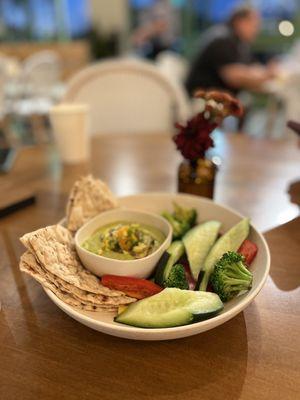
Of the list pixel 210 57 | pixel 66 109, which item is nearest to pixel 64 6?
pixel 210 57

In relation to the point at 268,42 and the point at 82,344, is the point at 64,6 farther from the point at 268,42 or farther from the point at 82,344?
the point at 82,344

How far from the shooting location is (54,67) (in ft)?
15.4

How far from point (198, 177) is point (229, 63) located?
3.00 meters

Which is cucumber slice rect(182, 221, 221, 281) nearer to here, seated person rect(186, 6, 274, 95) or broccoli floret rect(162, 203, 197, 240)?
broccoli floret rect(162, 203, 197, 240)

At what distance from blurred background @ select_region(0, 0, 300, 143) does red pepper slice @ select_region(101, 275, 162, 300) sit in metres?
3.99

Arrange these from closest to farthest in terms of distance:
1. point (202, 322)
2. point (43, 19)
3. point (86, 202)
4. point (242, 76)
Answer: point (202, 322) < point (86, 202) < point (242, 76) < point (43, 19)

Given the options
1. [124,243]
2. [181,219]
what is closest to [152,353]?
[124,243]

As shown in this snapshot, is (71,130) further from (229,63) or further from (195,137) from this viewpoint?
(229,63)

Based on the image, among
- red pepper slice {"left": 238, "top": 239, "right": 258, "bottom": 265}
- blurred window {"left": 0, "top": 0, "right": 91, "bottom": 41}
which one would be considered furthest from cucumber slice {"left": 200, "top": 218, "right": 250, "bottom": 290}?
blurred window {"left": 0, "top": 0, "right": 91, "bottom": 41}

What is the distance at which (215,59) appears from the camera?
138 inches

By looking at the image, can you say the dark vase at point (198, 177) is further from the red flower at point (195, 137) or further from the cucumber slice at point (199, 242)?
the cucumber slice at point (199, 242)

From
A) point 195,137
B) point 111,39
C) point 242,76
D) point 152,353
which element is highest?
point 195,137

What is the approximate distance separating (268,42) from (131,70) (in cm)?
486

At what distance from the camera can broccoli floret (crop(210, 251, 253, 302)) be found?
1.81 ft
